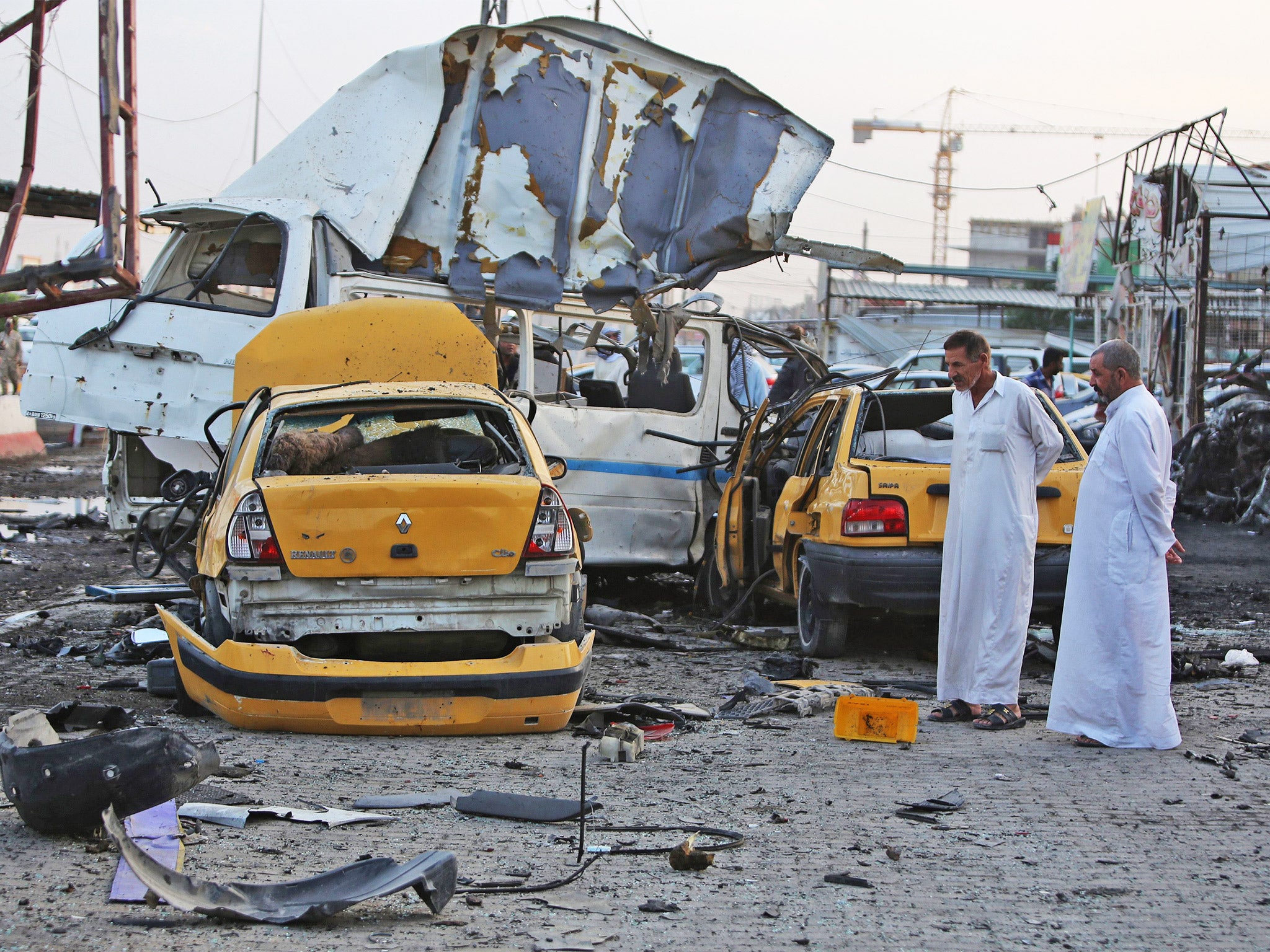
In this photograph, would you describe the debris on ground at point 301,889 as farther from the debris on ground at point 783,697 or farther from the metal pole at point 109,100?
the metal pole at point 109,100

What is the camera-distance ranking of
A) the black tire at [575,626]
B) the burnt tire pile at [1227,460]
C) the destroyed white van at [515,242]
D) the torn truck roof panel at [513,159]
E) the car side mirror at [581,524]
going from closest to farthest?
the black tire at [575,626] → the car side mirror at [581,524] → the destroyed white van at [515,242] → the torn truck roof panel at [513,159] → the burnt tire pile at [1227,460]

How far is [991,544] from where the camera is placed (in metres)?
A: 6.00

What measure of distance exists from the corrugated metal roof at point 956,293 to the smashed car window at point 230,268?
29.5 metres

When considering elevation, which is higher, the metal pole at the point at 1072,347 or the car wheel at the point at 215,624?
the metal pole at the point at 1072,347

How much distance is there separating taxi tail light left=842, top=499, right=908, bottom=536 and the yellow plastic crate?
5.66 ft

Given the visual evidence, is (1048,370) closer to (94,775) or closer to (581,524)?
(581,524)

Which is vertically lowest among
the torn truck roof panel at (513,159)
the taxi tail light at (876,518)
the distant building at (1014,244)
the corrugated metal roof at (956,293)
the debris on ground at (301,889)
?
the debris on ground at (301,889)

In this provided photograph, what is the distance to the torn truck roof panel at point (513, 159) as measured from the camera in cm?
912

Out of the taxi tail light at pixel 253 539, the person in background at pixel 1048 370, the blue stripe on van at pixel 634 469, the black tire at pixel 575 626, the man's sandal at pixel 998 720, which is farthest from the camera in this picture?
the person in background at pixel 1048 370

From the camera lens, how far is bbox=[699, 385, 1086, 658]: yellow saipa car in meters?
7.16

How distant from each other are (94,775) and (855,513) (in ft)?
14.6

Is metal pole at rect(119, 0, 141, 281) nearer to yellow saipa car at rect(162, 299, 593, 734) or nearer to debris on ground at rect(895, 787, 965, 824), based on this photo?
yellow saipa car at rect(162, 299, 593, 734)

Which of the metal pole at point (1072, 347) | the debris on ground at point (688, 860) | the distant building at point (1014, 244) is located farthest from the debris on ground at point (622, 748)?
the distant building at point (1014, 244)

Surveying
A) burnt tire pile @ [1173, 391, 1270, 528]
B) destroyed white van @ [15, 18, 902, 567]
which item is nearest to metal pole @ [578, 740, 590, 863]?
destroyed white van @ [15, 18, 902, 567]
